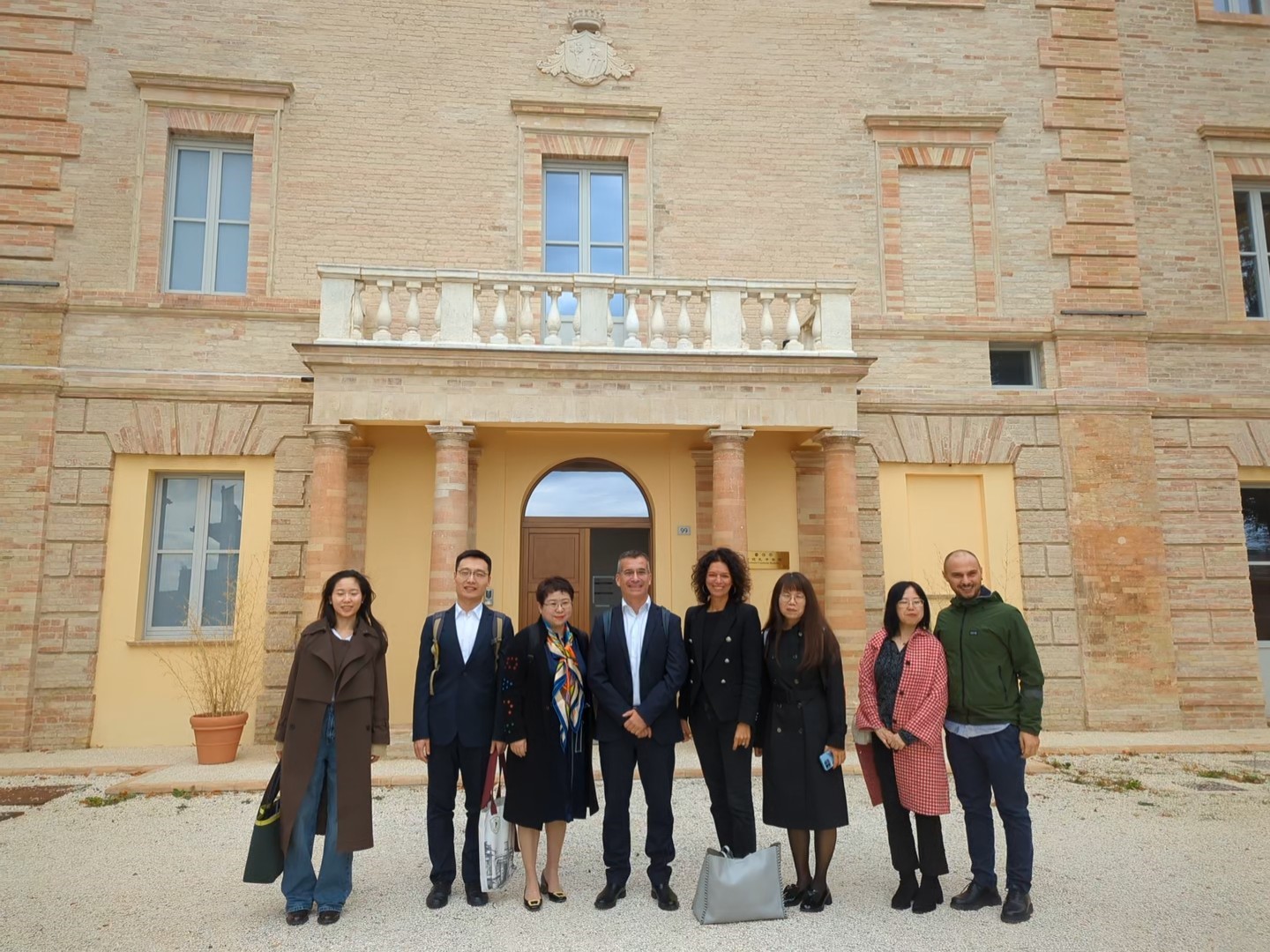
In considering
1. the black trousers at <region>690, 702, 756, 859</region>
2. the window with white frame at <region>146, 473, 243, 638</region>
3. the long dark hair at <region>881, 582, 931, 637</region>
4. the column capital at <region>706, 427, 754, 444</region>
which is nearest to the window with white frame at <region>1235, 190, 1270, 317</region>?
the column capital at <region>706, 427, 754, 444</region>

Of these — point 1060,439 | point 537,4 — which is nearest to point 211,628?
point 537,4

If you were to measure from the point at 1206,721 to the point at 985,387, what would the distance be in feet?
16.1

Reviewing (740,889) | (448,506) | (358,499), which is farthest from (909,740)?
(358,499)

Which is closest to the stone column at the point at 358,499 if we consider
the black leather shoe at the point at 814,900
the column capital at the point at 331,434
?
the column capital at the point at 331,434

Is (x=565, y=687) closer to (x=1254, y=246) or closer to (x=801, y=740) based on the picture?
(x=801, y=740)

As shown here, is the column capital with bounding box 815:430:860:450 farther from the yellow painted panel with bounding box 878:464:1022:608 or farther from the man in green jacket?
the man in green jacket

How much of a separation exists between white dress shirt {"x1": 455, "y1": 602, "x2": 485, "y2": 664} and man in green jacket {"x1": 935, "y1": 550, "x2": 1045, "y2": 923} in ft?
8.51

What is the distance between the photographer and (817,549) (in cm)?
1059

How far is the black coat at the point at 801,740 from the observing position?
4.41m

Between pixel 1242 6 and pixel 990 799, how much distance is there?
44.7 ft

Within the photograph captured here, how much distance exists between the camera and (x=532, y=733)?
14.8 feet

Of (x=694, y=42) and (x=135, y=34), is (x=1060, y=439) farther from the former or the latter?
(x=135, y=34)

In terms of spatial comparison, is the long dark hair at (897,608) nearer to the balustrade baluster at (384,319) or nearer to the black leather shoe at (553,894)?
the black leather shoe at (553,894)

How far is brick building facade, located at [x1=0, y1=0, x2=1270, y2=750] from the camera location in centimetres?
930
